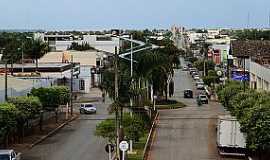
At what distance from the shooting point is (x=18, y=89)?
50.8 metres

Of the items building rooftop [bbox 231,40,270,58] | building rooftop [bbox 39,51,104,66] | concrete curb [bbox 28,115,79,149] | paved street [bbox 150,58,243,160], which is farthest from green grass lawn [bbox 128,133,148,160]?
building rooftop [bbox 39,51,104,66]

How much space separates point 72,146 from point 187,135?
9.06 meters

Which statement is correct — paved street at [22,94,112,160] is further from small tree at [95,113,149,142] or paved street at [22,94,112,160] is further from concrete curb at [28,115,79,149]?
small tree at [95,113,149,142]

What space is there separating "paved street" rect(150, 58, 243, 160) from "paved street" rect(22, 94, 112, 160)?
346 centimetres

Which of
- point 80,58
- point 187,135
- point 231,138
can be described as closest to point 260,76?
point 187,135

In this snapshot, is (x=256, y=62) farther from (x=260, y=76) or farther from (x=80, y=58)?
(x=80, y=58)

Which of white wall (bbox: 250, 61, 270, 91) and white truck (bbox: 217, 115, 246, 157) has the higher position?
white wall (bbox: 250, 61, 270, 91)

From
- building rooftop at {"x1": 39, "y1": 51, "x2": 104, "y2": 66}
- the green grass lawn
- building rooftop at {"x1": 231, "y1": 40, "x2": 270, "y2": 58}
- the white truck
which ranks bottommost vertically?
the green grass lawn

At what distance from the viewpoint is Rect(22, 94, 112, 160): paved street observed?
34.8 m

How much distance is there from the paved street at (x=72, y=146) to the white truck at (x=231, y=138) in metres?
6.44

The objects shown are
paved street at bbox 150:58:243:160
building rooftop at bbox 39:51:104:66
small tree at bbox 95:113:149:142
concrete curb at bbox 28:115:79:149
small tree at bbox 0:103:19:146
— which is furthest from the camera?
building rooftop at bbox 39:51:104:66

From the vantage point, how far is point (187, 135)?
44.1 m

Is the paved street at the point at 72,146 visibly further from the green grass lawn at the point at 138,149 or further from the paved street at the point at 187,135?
the paved street at the point at 187,135

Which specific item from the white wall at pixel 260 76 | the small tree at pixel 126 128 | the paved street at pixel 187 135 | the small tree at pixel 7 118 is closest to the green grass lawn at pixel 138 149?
the paved street at pixel 187 135
